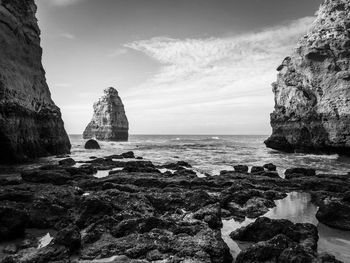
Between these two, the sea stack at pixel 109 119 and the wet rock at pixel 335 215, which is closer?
the wet rock at pixel 335 215

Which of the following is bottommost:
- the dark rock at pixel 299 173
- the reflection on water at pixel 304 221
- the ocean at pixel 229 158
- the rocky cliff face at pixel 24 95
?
the ocean at pixel 229 158

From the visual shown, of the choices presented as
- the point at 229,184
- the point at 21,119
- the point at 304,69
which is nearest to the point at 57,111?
the point at 21,119

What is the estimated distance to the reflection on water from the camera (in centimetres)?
698

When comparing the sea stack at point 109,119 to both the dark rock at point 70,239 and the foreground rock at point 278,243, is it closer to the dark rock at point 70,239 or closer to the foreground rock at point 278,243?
the dark rock at point 70,239

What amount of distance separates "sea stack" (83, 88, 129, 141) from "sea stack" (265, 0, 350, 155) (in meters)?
62.7

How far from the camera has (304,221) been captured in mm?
9539

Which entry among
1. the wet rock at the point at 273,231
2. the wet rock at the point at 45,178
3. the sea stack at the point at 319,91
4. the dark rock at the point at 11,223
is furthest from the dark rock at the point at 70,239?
the sea stack at the point at 319,91

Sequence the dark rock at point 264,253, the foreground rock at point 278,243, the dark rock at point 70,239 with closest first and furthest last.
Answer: the foreground rock at point 278,243 → the dark rock at point 264,253 → the dark rock at point 70,239

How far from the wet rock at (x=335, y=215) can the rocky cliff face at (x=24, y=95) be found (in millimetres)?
23538

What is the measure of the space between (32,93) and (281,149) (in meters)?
40.3

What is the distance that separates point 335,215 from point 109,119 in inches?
3704

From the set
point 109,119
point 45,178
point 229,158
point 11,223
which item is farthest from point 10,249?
point 109,119

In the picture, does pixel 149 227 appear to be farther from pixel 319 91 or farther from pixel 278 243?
pixel 319 91

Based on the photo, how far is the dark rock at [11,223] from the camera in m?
7.24
